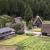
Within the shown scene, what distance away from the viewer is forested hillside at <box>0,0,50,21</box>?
1758 centimetres

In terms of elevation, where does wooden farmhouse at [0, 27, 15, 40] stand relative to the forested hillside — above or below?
below

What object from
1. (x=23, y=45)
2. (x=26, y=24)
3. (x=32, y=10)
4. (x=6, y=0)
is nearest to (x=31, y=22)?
(x=26, y=24)

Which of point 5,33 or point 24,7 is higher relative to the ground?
point 24,7

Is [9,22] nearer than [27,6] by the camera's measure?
Yes

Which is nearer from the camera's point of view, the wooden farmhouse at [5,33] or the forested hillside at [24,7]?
the wooden farmhouse at [5,33]

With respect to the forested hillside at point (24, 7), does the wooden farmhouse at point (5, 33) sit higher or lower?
lower

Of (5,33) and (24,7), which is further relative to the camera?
(24,7)

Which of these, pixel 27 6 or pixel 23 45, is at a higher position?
pixel 27 6

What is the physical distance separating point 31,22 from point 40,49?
31.1 ft

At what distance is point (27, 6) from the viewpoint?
58.5 ft

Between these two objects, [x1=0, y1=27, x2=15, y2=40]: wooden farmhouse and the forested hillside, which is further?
the forested hillside

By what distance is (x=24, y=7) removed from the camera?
17.9 m

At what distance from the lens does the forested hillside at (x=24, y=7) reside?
17.6m

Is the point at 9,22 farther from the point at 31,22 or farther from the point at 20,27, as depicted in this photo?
the point at 31,22
